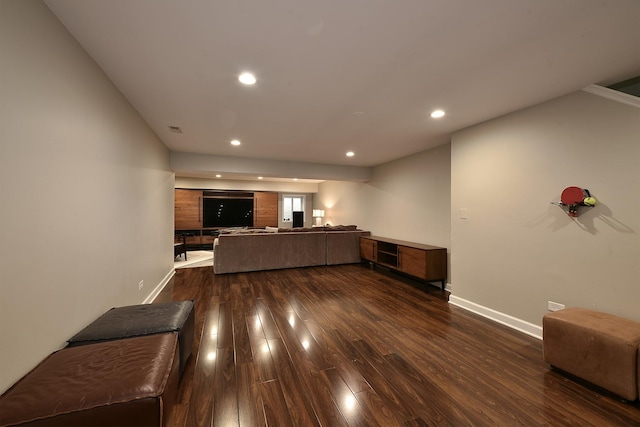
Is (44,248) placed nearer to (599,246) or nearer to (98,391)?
(98,391)

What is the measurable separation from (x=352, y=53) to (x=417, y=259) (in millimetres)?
3398

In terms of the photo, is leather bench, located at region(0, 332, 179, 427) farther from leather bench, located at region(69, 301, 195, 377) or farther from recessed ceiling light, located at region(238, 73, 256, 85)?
recessed ceiling light, located at region(238, 73, 256, 85)

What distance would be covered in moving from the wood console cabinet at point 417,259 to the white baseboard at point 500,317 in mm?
568

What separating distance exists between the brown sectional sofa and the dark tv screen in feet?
12.5

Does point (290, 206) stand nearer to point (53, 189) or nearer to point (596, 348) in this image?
point (53, 189)

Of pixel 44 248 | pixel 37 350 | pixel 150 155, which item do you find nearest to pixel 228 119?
pixel 150 155

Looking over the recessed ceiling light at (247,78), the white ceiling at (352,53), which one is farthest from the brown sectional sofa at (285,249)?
the recessed ceiling light at (247,78)

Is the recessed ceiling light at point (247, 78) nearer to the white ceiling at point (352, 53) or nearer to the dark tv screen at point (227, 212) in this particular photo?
the white ceiling at point (352, 53)

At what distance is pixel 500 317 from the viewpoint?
9.87 ft

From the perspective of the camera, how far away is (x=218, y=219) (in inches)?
361

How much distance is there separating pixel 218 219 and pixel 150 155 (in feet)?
19.2

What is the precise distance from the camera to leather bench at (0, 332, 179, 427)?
1.01 metres

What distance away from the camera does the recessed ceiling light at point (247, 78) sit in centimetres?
217

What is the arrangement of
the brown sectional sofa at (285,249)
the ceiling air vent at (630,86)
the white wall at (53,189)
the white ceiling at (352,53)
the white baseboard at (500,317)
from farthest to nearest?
1. the brown sectional sofa at (285,249)
2. the white baseboard at (500,317)
3. the ceiling air vent at (630,86)
4. the white ceiling at (352,53)
5. the white wall at (53,189)
